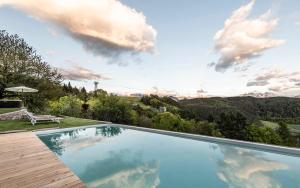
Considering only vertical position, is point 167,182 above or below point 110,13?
below

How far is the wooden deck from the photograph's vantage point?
3014 millimetres

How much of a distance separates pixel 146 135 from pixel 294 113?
2009 inches

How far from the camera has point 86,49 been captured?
14.5m

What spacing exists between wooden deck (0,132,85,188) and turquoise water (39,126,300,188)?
0.73 meters

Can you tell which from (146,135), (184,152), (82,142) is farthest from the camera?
(146,135)

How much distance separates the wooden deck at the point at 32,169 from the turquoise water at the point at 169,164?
2.39 feet

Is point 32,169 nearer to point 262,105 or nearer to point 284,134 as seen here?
point 284,134

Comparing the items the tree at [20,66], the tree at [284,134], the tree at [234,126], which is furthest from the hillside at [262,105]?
the tree at [20,66]

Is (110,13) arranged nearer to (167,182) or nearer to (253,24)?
(253,24)

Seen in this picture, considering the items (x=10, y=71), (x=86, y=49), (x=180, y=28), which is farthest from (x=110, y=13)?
(x=10, y=71)

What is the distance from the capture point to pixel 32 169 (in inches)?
140

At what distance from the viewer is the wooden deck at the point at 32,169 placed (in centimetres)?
301

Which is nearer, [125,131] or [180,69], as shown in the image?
[125,131]

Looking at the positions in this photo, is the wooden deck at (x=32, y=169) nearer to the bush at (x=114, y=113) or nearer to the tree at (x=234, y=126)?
the bush at (x=114, y=113)
